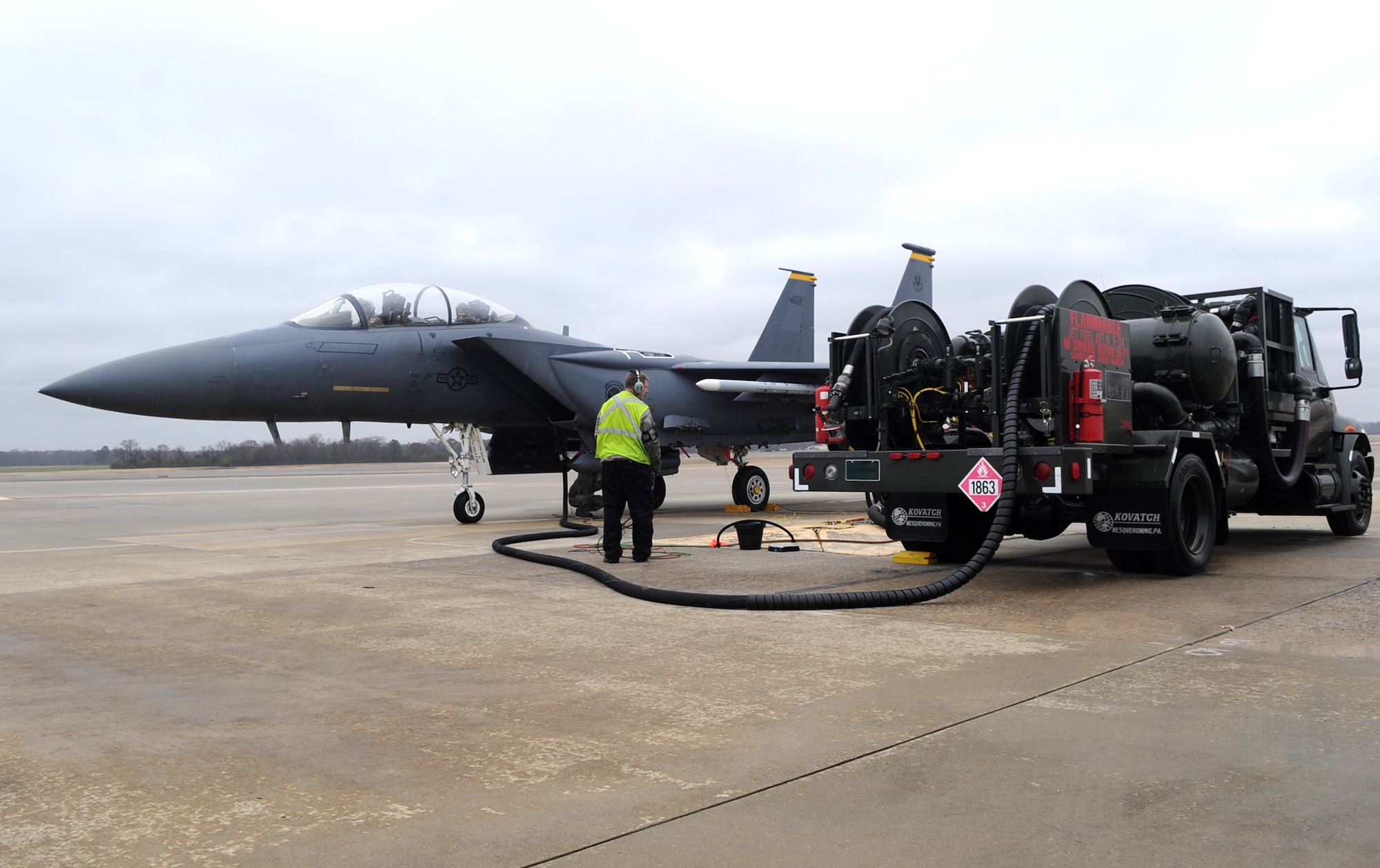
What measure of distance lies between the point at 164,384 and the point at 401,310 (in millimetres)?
2970

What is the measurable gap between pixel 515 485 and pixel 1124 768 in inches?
1065

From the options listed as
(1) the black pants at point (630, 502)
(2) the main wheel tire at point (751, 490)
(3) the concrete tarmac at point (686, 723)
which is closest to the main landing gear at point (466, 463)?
(2) the main wheel tire at point (751, 490)

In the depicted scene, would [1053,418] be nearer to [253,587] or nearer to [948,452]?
[948,452]

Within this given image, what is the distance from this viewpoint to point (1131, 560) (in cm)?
732

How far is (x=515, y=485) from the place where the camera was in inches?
1154

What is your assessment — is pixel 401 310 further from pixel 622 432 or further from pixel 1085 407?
pixel 1085 407

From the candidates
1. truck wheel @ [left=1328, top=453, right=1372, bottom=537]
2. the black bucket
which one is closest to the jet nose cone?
the black bucket

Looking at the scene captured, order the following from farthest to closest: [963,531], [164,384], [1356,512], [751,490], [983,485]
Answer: [751,490] → [164,384] → [1356,512] → [963,531] → [983,485]

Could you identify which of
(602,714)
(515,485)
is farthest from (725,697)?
(515,485)

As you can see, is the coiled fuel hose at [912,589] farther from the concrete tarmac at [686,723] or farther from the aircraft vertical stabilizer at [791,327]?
the aircraft vertical stabilizer at [791,327]

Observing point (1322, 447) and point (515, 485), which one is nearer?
point (1322, 447)

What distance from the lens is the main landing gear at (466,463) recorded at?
13.3 m

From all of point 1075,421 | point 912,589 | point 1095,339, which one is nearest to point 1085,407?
point 1075,421

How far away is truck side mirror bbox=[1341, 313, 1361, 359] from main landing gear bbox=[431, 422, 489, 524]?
9826 mm
